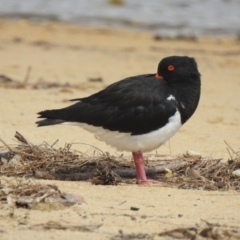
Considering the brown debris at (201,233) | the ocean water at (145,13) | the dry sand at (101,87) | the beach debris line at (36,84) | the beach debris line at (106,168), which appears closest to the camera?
the brown debris at (201,233)

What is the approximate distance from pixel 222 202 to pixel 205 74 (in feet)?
23.0

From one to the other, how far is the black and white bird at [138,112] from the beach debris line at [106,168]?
0.84ft

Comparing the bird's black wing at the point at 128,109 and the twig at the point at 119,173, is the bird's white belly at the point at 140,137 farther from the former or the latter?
the twig at the point at 119,173

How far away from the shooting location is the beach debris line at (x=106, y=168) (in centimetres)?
565

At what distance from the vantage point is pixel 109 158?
6066 mm

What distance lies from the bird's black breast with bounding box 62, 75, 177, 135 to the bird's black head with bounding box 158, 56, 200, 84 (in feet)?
0.34

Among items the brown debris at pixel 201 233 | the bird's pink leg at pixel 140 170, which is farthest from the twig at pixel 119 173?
the brown debris at pixel 201 233

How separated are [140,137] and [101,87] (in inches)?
185

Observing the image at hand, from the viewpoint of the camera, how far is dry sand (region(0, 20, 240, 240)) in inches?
181

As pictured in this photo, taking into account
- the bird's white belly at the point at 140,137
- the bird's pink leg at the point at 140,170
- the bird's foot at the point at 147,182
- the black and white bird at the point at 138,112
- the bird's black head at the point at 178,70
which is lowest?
the bird's foot at the point at 147,182

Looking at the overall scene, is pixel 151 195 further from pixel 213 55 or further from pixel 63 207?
pixel 213 55

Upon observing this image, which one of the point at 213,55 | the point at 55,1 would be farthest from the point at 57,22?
the point at 213,55

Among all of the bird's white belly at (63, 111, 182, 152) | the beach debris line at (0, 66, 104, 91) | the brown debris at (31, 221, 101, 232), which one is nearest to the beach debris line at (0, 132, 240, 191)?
the bird's white belly at (63, 111, 182, 152)

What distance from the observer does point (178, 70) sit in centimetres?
591
